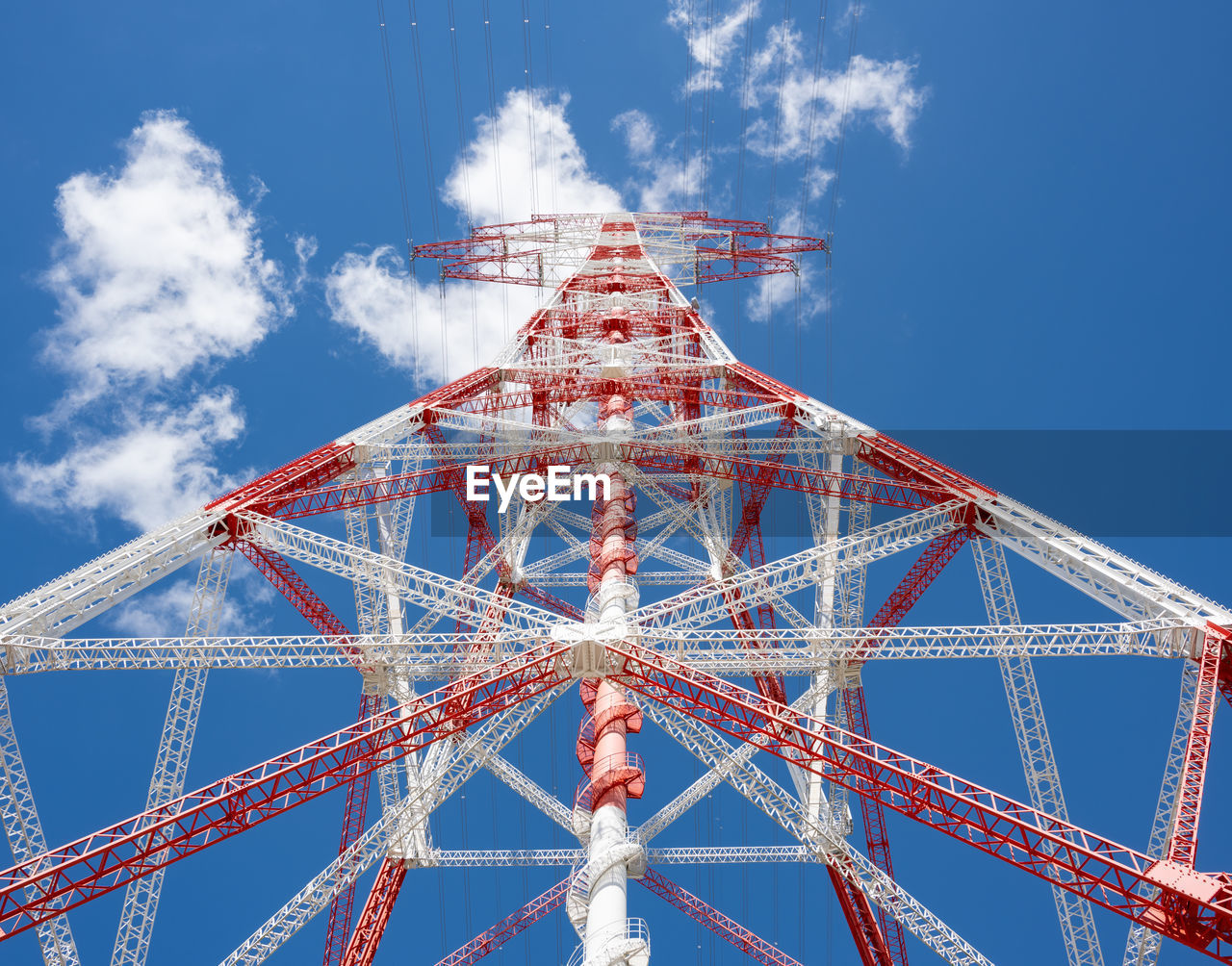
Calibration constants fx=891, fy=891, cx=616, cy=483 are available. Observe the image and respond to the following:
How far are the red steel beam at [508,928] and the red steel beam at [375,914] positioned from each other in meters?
1.82

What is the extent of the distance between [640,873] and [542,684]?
5853mm

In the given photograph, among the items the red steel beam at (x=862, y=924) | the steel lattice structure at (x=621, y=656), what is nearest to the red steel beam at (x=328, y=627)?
the steel lattice structure at (x=621, y=656)

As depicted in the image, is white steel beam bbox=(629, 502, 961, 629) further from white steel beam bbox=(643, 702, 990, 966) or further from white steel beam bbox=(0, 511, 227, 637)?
white steel beam bbox=(0, 511, 227, 637)

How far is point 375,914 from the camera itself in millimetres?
20859

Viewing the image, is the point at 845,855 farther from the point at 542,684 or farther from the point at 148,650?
the point at 148,650

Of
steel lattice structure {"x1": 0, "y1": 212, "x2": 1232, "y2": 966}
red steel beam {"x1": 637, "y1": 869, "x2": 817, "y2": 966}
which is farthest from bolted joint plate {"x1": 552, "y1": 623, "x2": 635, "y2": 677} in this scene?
red steel beam {"x1": 637, "y1": 869, "x2": 817, "y2": 966}

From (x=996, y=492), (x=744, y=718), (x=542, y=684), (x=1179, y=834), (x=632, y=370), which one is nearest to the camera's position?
(x=1179, y=834)

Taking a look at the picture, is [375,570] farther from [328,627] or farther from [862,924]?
[862,924]

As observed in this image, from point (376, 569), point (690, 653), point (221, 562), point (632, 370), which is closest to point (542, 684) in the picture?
point (690, 653)

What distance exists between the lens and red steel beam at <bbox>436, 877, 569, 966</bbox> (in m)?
21.3

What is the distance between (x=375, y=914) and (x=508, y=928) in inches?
130

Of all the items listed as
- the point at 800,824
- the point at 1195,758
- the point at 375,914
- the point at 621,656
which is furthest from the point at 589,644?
the point at 375,914

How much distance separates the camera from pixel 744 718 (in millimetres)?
14438

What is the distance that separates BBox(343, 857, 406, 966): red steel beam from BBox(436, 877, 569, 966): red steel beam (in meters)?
1.82
